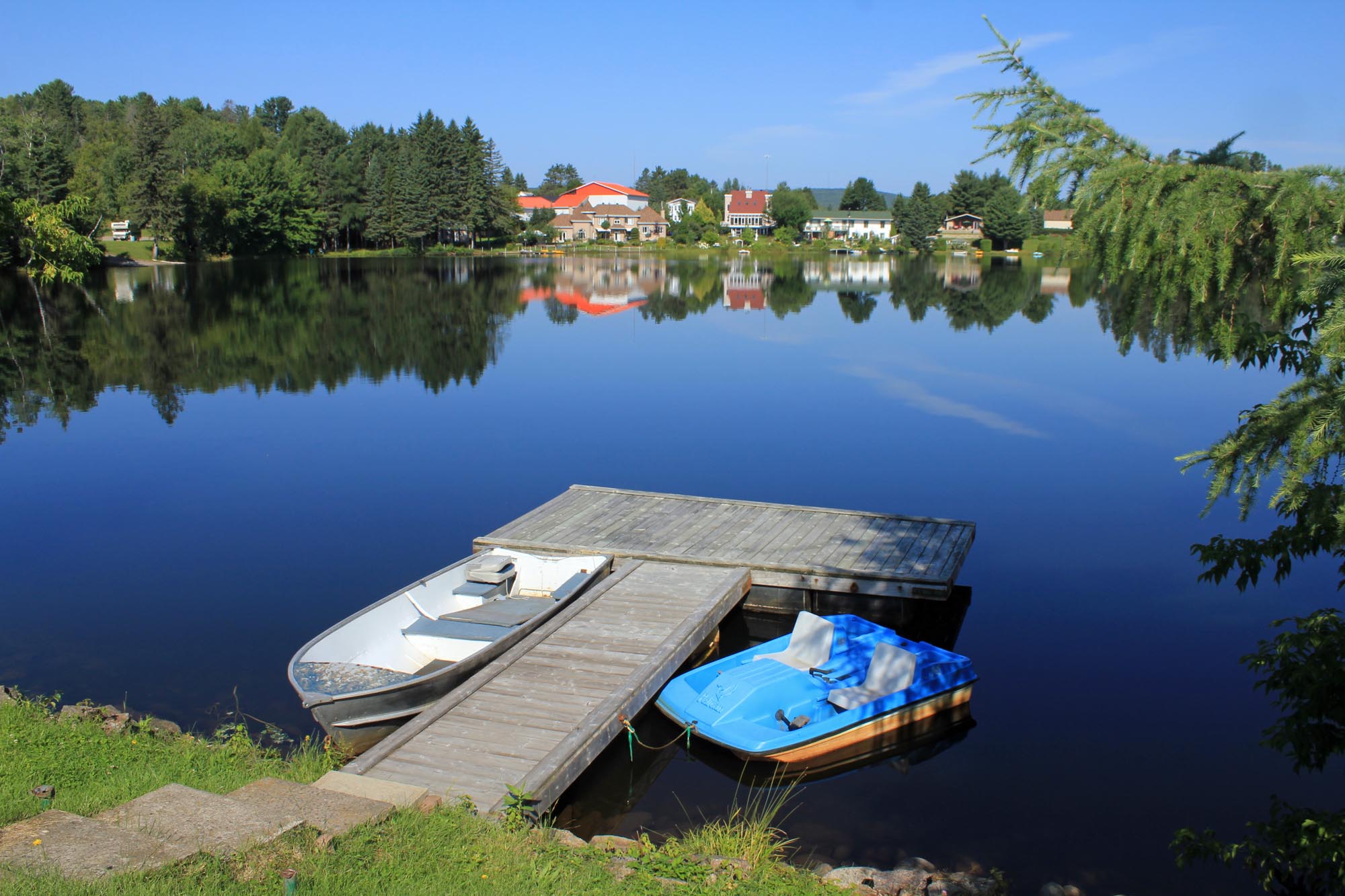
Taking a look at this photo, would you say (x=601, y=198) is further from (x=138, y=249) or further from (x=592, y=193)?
(x=138, y=249)

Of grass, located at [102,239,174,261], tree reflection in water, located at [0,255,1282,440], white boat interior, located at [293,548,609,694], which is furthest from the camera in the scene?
grass, located at [102,239,174,261]

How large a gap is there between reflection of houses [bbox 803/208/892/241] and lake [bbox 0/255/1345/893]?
9367cm

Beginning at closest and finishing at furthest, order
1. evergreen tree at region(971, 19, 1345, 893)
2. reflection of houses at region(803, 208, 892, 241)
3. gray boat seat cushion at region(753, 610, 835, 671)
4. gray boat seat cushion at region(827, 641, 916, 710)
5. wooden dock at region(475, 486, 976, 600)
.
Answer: evergreen tree at region(971, 19, 1345, 893), gray boat seat cushion at region(827, 641, 916, 710), gray boat seat cushion at region(753, 610, 835, 671), wooden dock at region(475, 486, 976, 600), reflection of houses at region(803, 208, 892, 241)

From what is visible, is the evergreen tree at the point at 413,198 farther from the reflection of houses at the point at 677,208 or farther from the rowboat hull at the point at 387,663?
the rowboat hull at the point at 387,663

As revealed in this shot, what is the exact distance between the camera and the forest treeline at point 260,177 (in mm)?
71750

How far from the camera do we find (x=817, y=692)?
994 centimetres

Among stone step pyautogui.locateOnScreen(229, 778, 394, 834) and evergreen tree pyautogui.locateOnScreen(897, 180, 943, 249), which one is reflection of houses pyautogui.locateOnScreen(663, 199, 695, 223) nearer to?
evergreen tree pyautogui.locateOnScreen(897, 180, 943, 249)

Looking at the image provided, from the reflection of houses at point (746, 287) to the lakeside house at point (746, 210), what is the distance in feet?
187

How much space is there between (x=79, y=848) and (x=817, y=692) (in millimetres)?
6832

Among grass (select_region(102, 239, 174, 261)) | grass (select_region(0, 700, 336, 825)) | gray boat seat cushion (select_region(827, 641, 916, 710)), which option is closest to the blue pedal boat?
gray boat seat cushion (select_region(827, 641, 916, 710))

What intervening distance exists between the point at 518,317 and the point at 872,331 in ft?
54.5

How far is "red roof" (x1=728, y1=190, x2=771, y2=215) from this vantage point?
480ft

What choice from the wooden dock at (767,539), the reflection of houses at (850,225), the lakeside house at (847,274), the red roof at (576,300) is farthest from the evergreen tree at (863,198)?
the wooden dock at (767,539)

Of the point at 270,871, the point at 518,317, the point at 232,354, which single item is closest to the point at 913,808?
the point at 270,871
